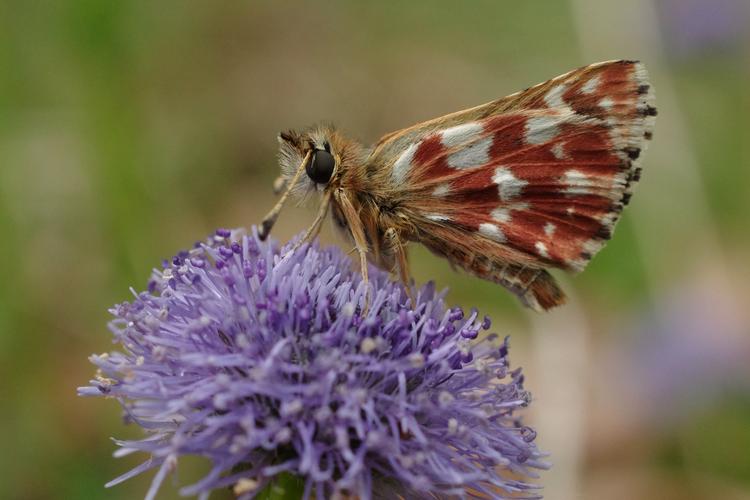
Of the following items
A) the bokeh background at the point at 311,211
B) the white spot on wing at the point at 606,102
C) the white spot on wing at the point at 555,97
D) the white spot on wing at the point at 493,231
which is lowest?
the white spot on wing at the point at 493,231

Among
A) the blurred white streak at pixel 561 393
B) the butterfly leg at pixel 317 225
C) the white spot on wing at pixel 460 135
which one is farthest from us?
the blurred white streak at pixel 561 393

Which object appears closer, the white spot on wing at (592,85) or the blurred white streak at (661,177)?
the white spot on wing at (592,85)

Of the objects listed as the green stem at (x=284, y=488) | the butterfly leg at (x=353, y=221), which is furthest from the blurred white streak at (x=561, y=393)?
the green stem at (x=284, y=488)

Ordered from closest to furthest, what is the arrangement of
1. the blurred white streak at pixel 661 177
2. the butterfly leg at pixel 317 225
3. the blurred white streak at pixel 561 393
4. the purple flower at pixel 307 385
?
the purple flower at pixel 307 385 → the butterfly leg at pixel 317 225 → the blurred white streak at pixel 561 393 → the blurred white streak at pixel 661 177

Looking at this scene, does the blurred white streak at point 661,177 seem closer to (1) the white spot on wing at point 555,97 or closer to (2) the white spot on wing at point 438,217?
(1) the white spot on wing at point 555,97

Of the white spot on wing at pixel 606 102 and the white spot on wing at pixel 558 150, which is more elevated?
the white spot on wing at pixel 606 102

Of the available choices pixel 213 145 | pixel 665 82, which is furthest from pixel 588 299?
pixel 213 145

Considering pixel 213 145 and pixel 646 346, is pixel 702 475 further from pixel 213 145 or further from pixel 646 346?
pixel 213 145
